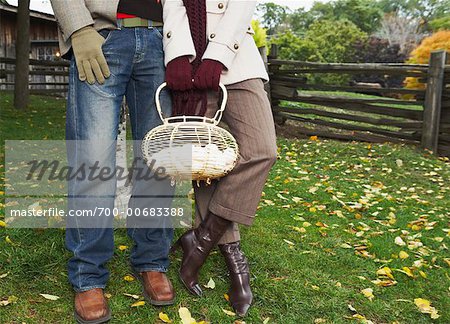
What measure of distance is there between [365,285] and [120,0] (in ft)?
6.29

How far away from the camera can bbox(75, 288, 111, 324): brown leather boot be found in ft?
6.70

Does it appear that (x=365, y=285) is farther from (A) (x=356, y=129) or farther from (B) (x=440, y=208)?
(A) (x=356, y=129)

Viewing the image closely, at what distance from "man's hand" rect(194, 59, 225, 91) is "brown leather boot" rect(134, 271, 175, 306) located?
2.97 feet

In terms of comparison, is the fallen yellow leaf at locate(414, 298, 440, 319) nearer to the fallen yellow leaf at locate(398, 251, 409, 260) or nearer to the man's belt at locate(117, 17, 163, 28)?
the fallen yellow leaf at locate(398, 251, 409, 260)

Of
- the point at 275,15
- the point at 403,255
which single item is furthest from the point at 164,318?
the point at 275,15

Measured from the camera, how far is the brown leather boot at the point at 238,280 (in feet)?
7.55

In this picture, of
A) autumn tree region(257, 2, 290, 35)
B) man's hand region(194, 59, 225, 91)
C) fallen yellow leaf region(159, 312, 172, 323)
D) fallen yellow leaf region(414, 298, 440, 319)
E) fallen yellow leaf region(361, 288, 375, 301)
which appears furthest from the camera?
autumn tree region(257, 2, 290, 35)

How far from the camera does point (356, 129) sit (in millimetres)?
7918

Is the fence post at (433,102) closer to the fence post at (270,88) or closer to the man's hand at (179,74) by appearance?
the fence post at (270,88)

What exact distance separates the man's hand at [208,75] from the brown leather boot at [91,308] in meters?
0.98

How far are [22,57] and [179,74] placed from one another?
845 centimetres

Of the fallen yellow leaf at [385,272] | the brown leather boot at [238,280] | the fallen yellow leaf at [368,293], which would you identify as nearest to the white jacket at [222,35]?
the brown leather boot at [238,280]

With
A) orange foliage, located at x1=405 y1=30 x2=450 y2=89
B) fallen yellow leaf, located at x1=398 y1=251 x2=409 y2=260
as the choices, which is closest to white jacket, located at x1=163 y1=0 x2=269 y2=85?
fallen yellow leaf, located at x1=398 y1=251 x2=409 y2=260

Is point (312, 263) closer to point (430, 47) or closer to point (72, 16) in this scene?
point (72, 16)
